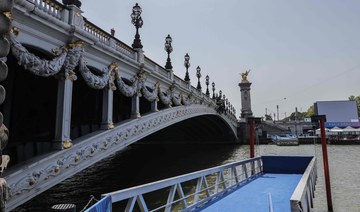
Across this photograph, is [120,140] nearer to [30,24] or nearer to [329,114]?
[30,24]

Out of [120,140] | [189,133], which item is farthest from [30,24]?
[189,133]

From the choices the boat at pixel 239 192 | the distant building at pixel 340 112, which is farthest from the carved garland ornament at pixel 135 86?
the distant building at pixel 340 112

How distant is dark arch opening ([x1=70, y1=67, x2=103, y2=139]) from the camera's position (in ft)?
48.1

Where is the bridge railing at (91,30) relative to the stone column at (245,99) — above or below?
below

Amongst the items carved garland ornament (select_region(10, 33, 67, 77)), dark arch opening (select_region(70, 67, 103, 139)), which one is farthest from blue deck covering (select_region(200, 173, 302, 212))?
dark arch opening (select_region(70, 67, 103, 139))

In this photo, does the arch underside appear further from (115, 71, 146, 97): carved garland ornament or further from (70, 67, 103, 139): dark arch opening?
(70, 67, 103, 139): dark arch opening

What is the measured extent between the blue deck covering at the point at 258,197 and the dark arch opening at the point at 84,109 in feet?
28.7

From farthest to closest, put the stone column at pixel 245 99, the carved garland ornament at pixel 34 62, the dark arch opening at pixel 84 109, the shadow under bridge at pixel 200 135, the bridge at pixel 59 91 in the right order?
the stone column at pixel 245 99 → the shadow under bridge at pixel 200 135 → the dark arch opening at pixel 84 109 → the bridge at pixel 59 91 → the carved garland ornament at pixel 34 62

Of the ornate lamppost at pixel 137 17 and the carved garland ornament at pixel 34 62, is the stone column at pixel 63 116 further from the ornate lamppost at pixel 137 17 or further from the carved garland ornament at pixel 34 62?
the ornate lamppost at pixel 137 17

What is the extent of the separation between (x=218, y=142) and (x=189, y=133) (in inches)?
360

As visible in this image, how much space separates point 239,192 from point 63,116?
22.8 ft

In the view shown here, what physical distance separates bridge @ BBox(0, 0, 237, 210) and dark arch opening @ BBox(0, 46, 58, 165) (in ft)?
0.12

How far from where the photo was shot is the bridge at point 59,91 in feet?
28.7

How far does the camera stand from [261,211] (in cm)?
729
